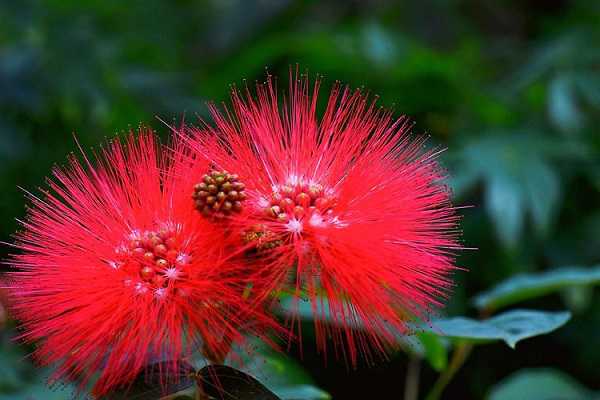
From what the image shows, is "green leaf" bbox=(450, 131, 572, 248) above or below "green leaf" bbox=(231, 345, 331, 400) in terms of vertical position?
above

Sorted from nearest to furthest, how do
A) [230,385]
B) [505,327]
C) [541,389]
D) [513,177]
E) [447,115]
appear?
[230,385] → [505,327] → [541,389] → [513,177] → [447,115]

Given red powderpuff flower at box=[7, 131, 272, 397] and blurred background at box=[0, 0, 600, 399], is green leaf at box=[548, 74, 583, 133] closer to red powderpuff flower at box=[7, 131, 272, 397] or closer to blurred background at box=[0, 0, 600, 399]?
blurred background at box=[0, 0, 600, 399]

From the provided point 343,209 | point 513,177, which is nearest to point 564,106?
point 513,177

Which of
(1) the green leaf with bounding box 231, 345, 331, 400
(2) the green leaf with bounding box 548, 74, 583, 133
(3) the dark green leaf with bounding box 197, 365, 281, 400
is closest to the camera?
(3) the dark green leaf with bounding box 197, 365, 281, 400

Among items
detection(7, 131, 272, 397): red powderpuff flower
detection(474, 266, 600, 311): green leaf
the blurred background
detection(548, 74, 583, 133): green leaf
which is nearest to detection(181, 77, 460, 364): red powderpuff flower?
detection(7, 131, 272, 397): red powderpuff flower

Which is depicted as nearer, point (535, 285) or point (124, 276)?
point (124, 276)

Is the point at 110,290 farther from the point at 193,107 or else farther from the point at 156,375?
the point at 193,107

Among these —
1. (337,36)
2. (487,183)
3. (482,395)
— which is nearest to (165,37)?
(337,36)

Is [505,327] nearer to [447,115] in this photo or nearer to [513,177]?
[513,177]
